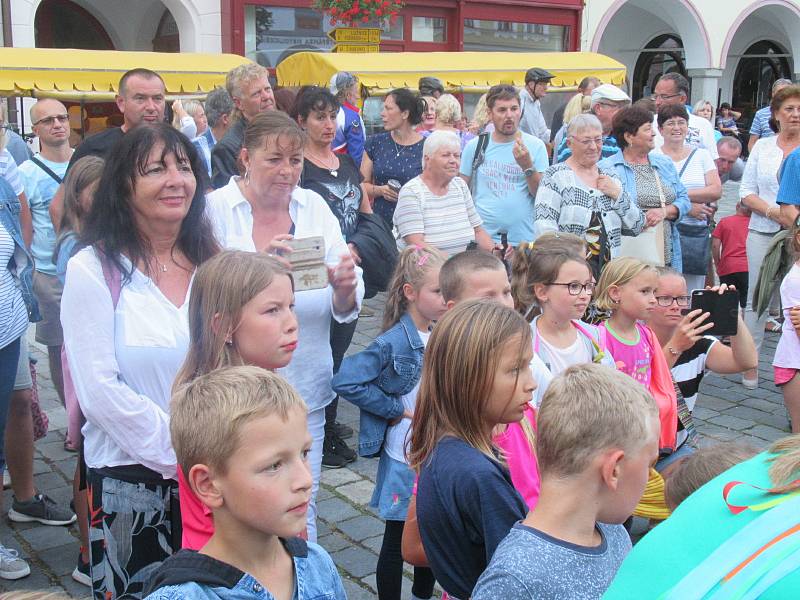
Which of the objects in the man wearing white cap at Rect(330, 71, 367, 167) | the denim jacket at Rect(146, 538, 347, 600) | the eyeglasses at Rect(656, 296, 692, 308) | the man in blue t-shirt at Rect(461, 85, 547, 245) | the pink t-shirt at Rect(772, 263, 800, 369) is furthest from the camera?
the man wearing white cap at Rect(330, 71, 367, 167)

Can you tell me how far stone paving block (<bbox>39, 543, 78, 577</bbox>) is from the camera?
11.8ft

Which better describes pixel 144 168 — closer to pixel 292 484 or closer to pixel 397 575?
pixel 292 484

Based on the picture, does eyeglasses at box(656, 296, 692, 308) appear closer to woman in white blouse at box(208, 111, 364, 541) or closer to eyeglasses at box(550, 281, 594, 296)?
eyeglasses at box(550, 281, 594, 296)

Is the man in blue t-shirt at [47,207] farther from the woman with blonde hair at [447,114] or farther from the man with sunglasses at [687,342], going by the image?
the woman with blonde hair at [447,114]

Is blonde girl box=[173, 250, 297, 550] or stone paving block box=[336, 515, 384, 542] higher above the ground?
blonde girl box=[173, 250, 297, 550]

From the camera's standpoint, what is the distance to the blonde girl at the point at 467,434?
6.96 feet

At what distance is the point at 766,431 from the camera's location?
5316 mm

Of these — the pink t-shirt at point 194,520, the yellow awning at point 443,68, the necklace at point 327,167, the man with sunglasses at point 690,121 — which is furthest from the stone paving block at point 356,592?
the yellow awning at point 443,68

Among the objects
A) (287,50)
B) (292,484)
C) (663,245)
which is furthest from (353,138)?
(287,50)

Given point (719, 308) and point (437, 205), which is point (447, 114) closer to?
point (437, 205)

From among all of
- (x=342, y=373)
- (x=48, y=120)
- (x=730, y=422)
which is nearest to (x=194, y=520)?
(x=342, y=373)

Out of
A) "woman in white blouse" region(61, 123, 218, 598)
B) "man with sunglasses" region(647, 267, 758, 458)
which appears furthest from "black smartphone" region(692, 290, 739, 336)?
"woman in white blouse" region(61, 123, 218, 598)

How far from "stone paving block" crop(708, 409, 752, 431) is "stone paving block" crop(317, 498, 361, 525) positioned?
2.61m

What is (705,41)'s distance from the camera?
2128 centimetres
